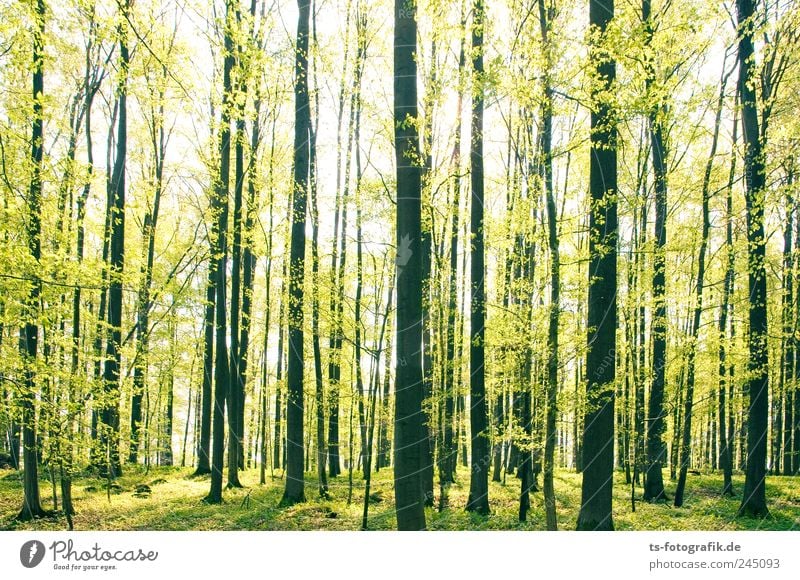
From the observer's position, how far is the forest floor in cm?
792

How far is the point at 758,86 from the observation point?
8539mm

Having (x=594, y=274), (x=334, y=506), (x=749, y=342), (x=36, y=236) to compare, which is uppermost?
(x=36, y=236)

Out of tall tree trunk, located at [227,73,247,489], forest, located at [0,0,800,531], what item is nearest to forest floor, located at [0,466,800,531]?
forest, located at [0,0,800,531]

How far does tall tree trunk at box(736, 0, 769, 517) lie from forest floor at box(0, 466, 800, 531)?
1.76 feet

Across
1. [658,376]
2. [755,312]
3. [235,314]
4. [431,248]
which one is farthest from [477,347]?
[235,314]

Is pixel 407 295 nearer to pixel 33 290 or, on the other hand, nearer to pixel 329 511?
pixel 33 290

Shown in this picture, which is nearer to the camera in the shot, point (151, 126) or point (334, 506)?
point (334, 506)

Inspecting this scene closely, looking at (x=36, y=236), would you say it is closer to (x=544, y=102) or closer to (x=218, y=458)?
(x=218, y=458)

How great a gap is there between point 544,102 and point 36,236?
22.1 ft

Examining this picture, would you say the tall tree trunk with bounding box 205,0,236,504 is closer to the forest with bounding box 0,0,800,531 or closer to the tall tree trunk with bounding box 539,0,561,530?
the forest with bounding box 0,0,800,531

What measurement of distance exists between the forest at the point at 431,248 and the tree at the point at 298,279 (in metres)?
0.05

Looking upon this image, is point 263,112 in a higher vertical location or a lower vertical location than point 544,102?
higher

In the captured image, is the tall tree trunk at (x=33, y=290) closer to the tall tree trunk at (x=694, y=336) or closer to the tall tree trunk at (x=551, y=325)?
the tall tree trunk at (x=551, y=325)
